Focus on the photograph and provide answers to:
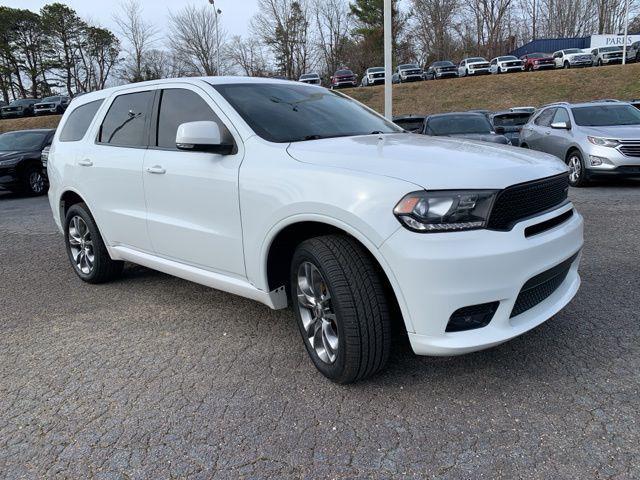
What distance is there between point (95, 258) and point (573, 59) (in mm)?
38447

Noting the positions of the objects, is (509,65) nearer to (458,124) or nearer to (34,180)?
(458,124)

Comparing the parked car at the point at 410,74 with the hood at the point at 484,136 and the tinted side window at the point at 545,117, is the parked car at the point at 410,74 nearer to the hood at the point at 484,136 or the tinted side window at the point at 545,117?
the tinted side window at the point at 545,117

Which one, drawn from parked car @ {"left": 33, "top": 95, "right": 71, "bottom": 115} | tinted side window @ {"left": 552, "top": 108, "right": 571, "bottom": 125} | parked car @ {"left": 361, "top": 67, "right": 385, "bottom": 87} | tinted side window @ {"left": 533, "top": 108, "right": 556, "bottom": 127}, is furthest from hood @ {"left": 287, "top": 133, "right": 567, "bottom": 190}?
parked car @ {"left": 33, "top": 95, "right": 71, "bottom": 115}

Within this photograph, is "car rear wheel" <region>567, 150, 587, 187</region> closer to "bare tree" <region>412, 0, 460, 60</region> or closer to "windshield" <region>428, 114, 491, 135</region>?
"windshield" <region>428, 114, 491, 135</region>

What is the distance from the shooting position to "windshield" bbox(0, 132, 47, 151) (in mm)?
13172

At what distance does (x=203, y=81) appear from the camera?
3.77m

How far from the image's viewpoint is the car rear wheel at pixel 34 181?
12734 mm

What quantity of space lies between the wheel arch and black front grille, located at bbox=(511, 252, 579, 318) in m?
0.61

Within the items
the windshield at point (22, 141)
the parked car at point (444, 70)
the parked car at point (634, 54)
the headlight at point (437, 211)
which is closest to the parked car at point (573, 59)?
the parked car at point (634, 54)

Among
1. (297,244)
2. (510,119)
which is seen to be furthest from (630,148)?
(510,119)

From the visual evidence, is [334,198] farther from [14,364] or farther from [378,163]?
[14,364]

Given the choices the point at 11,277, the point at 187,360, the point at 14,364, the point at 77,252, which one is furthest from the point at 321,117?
the point at 11,277

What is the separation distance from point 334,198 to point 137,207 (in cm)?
207

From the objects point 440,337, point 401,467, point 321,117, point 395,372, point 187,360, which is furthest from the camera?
point 321,117
